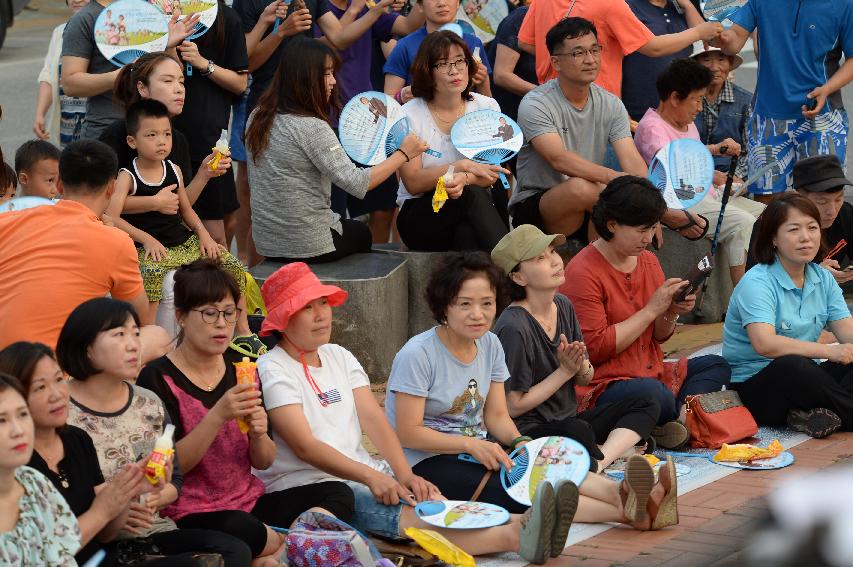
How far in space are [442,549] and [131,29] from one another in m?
3.61

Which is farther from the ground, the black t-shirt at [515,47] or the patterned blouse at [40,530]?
the black t-shirt at [515,47]

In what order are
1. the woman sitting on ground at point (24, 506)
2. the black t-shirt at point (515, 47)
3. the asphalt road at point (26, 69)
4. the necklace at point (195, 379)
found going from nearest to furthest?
1. the woman sitting on ground at point (24, 506)
2. the necklace at point (195, 379)
3. the black t-shirt at point (515, 47)
4. the asphalt road at point (26, 69)

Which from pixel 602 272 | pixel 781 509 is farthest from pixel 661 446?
pixel 781 509

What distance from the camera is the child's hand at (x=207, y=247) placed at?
639 centimetres

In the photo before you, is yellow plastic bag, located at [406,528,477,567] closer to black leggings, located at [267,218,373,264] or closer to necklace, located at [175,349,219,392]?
necklace, located at [175,349,219,392]

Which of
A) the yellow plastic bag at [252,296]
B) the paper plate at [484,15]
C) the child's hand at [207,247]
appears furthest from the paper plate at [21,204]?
the paper plate at [484,15]

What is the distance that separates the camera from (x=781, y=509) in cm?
172

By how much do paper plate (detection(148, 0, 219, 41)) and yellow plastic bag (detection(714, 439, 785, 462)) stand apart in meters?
3.42

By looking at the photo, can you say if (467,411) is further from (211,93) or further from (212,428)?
(211,93)

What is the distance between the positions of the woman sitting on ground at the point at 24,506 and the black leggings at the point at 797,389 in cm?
344

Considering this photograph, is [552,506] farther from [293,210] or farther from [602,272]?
[293,210]

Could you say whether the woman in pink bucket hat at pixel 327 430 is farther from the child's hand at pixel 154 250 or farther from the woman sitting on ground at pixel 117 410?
the child's hand at pixel 154 250

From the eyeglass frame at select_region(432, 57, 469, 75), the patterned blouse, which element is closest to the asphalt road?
the eyeglass frame at select_region(432, 57, 469, 75)

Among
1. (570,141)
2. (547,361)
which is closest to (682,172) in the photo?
(570,141)
